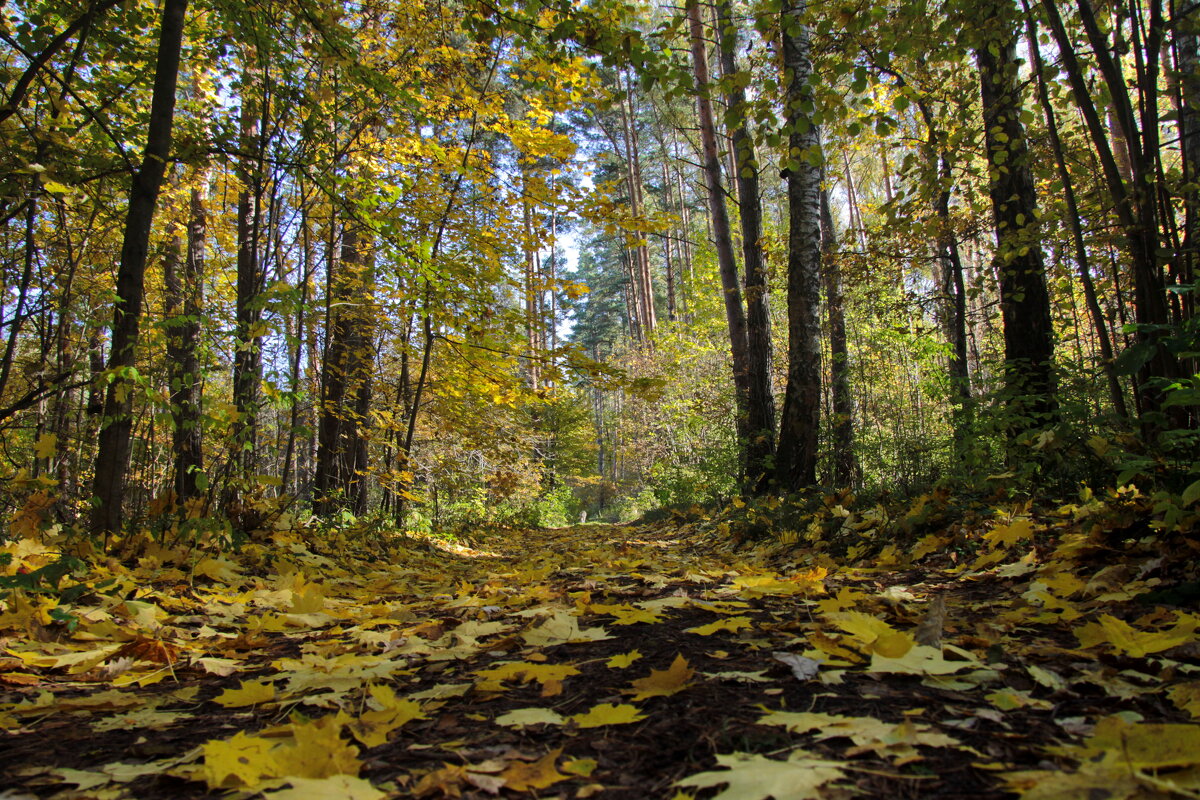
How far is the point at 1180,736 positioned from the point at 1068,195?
2.50 meters

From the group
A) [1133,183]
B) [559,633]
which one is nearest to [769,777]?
[559,633]

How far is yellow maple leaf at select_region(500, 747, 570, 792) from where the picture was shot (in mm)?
942

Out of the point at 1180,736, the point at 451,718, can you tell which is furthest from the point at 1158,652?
the point at 451,718

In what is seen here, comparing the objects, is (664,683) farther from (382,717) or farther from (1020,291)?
(1020,291)

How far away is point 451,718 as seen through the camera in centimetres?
129

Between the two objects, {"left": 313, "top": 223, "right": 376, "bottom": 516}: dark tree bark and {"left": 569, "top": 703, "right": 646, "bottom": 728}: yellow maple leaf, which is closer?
{"left": 569, "top": 703, "right": 646, "bottom": 728}: yellow maple leaf

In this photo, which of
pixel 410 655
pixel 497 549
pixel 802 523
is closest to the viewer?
pixel 410 655

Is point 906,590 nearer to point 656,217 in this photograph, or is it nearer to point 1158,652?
point 1158,652

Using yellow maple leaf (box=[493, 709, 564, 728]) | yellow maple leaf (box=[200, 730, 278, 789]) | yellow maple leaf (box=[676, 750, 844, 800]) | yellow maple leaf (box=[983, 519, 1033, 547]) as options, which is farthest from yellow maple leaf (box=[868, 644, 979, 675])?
yellow maple leaf (box=[983, 519, 1033, 547])

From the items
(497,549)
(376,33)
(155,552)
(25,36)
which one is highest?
(376,33)

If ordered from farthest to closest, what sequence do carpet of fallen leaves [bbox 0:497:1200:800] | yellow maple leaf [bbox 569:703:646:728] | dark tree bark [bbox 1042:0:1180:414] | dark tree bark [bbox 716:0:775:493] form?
dark tree bark [bbox 716:0:775:493], dark tree bark [bbox 1042:0:1180:414], yellow maple leaf [bbox 569:703:646:728], carpet of fallen leaves [bbox 0:497:1200:800]

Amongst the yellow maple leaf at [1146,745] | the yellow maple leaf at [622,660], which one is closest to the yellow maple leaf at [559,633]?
the yellow maple leaf at [622,660]

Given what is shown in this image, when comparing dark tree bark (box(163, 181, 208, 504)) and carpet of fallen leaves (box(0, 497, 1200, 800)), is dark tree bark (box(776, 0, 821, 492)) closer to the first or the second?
carpet of fallen leaves (box(0, 497, 1200, 800))

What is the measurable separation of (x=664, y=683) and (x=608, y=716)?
0.17 meters
